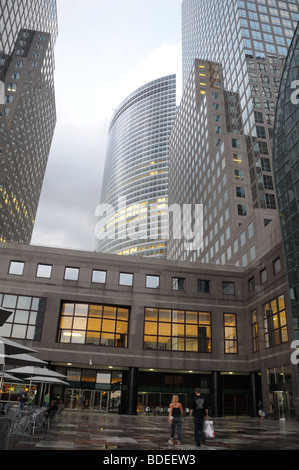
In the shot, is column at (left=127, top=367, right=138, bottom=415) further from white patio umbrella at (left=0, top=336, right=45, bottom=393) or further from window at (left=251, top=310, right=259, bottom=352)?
white patio umbrella at (left=0, top=336, right=45, bottom=393)

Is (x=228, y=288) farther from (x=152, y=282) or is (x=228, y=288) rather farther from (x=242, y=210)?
(x=242, y=210)

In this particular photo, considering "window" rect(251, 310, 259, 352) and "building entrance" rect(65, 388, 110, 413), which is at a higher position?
"window" rect(251, 310, 259, 352)

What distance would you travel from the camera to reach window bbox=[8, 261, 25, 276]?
39.2 metres

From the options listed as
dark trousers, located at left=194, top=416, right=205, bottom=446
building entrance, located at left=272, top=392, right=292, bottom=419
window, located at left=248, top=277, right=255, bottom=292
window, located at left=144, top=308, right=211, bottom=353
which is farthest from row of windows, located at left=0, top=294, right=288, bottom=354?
dark trousers, located at left=194, top=416, right=205, bottom=446

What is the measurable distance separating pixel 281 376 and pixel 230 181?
137ft

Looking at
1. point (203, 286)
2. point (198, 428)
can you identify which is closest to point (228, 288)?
point (203, 286)

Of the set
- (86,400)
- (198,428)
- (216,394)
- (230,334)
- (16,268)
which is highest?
(16,268)

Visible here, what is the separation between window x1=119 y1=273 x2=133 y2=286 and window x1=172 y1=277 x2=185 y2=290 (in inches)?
194

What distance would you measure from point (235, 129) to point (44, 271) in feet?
186

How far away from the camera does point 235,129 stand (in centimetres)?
7962

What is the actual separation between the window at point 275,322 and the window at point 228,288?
5.91 metres

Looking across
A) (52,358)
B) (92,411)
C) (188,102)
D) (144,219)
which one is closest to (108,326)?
(52,358)

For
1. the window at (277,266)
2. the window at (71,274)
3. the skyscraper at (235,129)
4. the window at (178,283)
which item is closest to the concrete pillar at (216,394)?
the window at (178,283)
